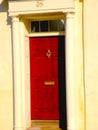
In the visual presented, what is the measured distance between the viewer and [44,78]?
11070mm

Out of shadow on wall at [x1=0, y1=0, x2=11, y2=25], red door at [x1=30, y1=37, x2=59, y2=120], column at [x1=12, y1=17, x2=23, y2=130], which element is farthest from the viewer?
red door at [x1=30, y1=37, x2=59, y2=120]

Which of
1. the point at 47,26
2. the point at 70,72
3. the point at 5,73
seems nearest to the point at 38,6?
the point at 47,26

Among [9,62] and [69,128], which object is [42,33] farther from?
[69,128]

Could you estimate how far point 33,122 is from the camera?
11164mm

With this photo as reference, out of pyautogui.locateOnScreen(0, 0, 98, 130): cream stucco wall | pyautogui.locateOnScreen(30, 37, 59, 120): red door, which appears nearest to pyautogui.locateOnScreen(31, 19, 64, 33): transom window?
pyautogui.locateOnScreen(30, 37, 59, 120): red door

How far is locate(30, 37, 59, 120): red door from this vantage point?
11031 mm

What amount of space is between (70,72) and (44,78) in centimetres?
108

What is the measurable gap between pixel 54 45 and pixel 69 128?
7.15 ft

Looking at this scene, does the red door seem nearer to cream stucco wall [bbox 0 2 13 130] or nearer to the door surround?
the door surround
